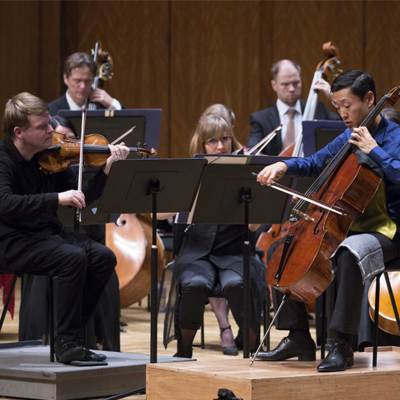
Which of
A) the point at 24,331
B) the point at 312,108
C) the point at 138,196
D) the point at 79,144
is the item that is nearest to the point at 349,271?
the point at 138,196

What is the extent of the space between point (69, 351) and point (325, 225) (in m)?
1.07

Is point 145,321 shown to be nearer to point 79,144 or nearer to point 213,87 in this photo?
point 79,144

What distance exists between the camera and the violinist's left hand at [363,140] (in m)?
2.63

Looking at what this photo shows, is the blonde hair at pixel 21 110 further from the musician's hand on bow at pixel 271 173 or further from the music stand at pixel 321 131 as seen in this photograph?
the music stand at pixel 321 131

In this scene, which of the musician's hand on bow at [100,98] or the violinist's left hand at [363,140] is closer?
the violinist's left hand at [363,140]

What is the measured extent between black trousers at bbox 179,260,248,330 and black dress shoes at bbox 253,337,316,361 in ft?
2.46

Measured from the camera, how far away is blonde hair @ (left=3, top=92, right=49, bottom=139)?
311 centimetres

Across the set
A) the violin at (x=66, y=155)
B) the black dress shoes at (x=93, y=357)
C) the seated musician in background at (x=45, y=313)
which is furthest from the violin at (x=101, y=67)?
the black dress shoes at (x=93, y=357)

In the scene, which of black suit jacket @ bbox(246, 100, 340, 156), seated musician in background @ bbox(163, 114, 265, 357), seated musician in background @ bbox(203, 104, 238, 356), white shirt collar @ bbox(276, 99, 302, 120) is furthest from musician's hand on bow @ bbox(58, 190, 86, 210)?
white shirt collar @ bbox(276, 99, 302, 120)

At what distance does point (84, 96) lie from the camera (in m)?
4.61

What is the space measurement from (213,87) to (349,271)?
4.83m

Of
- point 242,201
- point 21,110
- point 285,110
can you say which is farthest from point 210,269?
point 285,110

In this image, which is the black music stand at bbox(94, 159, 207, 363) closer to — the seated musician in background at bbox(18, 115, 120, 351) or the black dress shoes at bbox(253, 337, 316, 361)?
the black dress shoes at bbox(253, 337, 316, 361)

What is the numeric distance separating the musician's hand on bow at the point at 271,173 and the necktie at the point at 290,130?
2.17 m
